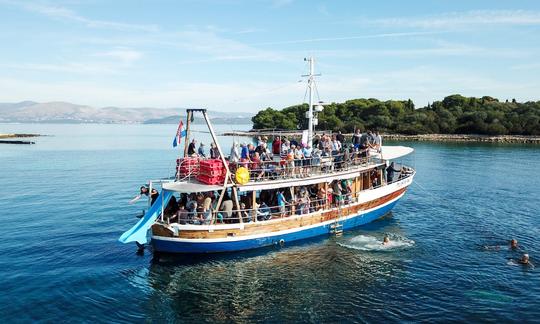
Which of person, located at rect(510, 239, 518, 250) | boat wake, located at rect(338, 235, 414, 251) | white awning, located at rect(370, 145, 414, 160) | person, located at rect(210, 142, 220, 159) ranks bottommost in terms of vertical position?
boat wake, located at rect(338, 235, 414, 251)

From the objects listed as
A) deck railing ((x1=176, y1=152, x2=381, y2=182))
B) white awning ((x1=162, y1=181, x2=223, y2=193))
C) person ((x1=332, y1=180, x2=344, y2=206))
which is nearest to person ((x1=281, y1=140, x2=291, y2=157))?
deck railing ((x1=176, y1=152, x2=381, y2=182))

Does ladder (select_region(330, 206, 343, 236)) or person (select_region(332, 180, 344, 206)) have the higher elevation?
person (select_region(332, 180, 344, 206))

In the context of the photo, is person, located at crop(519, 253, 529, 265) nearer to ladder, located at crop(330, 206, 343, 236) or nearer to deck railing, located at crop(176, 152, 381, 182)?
ladder, located at crop(330, 206, 343, 236)

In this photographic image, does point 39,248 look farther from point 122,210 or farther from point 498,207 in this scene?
point 498,207

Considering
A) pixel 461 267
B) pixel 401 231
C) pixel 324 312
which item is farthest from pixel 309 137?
pixel 324 312

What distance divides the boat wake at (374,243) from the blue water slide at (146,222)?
37.6ft

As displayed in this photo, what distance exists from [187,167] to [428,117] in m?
133

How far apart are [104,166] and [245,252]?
49.5 m

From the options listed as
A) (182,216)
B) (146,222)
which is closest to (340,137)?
(182,216)

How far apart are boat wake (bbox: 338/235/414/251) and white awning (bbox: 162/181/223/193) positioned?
9.40m

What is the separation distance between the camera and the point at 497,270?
76.3 ft

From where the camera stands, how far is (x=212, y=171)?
78.9 ft

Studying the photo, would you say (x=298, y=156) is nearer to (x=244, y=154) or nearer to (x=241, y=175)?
(x=244, y=154)

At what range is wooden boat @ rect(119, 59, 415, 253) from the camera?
2373 centimetres
